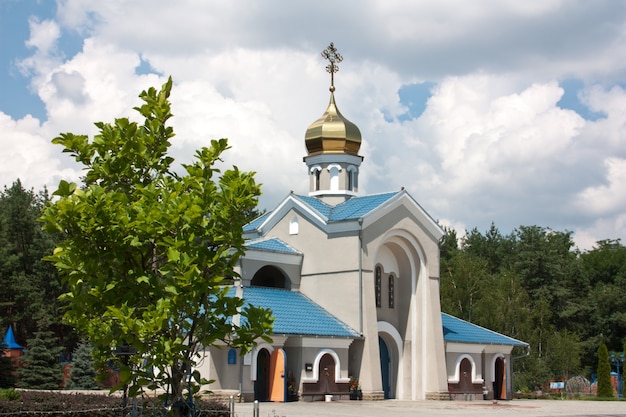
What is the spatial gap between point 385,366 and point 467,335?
14.4ft

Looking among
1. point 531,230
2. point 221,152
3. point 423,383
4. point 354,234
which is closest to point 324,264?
point 354,234

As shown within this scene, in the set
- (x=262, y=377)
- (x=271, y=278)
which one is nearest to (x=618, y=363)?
(x=271, y=278)

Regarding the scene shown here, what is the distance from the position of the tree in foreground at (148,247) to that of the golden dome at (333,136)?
23456 millimetres

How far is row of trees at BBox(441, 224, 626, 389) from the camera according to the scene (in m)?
45.0

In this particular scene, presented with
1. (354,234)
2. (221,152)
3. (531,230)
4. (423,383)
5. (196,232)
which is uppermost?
(531,230)

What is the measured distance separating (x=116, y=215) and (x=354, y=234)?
20.8m

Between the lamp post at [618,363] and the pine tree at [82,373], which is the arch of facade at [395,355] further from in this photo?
the lamp post at [618,363]

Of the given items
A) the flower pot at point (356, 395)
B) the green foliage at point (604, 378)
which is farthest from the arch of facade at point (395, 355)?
the green foliage at point (604, 378)

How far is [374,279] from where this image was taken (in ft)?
100

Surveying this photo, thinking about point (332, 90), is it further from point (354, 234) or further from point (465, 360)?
point (465, 360)

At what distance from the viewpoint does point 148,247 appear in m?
9.57

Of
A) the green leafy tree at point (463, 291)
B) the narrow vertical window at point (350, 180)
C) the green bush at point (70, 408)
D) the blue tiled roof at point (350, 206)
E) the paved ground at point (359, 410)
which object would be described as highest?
the narrow vertical window at point (350, 180)

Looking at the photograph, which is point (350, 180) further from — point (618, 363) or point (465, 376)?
point (618, 363)

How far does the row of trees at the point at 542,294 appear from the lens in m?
45.0
